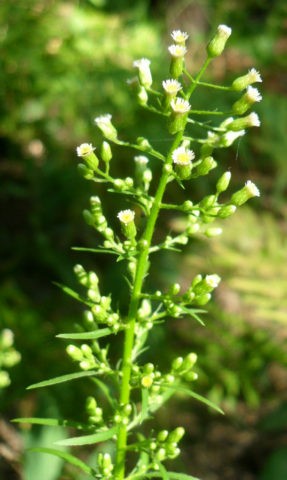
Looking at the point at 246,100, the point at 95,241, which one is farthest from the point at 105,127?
the point at 95,241

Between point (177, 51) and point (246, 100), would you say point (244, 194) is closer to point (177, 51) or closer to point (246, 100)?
point (246, 100)

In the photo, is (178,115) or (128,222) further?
(128,222)

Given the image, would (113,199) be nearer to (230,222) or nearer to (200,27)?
(230,222)

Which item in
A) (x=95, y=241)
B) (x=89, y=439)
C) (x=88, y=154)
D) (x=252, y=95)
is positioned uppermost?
(x=252, y=95)

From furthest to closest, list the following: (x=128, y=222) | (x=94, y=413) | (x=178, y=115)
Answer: (x=94, y=413) < (x=128, y=222) < (x=178, y=115)

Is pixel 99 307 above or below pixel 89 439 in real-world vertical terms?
above

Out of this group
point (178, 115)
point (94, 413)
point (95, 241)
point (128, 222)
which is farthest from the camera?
point (95, 241)

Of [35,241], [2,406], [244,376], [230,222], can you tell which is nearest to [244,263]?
[230,222]

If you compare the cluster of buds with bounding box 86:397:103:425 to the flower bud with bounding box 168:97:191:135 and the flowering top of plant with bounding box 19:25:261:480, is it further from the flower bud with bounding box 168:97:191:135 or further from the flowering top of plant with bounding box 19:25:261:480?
the flower bud with bounding box 168:97:191:135
